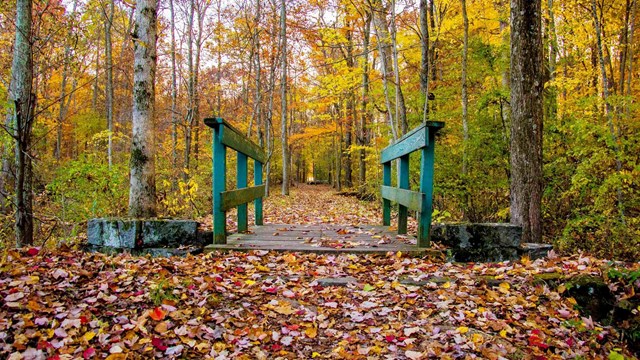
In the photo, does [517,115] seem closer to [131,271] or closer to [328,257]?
[328,257]

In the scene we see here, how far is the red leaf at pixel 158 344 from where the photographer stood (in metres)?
2.25

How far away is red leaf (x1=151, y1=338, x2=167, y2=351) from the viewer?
2.25 meters

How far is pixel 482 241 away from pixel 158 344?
11.1 feet

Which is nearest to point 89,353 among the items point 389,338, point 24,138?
point 389,338

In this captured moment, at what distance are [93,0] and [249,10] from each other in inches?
410

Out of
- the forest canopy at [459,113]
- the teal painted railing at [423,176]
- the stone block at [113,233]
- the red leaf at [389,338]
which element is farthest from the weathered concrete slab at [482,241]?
the stone block at [113,233]

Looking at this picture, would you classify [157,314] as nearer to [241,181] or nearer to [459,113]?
[241,181]

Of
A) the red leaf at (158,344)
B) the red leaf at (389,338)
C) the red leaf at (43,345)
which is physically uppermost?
the red leaf at (43,345)

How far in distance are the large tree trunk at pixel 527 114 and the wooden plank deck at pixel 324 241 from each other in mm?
1440

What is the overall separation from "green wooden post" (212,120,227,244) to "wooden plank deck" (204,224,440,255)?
181 millimetres

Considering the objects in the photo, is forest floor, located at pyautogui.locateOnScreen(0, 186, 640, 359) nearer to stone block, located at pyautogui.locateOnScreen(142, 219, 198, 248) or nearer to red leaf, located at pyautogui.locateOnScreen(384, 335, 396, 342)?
red leaf, located at pyautogui.locateOnScreen(384, 335, 396, 342)

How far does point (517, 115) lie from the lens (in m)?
4.50

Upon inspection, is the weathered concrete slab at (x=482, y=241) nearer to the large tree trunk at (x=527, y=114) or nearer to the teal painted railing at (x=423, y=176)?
the teal painted railing at (x=423, y=176)

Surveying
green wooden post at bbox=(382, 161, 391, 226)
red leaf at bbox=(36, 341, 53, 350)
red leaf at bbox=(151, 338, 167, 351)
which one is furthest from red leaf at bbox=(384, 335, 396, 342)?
green wooden post at bbox=(382, 161, 391, 226)
